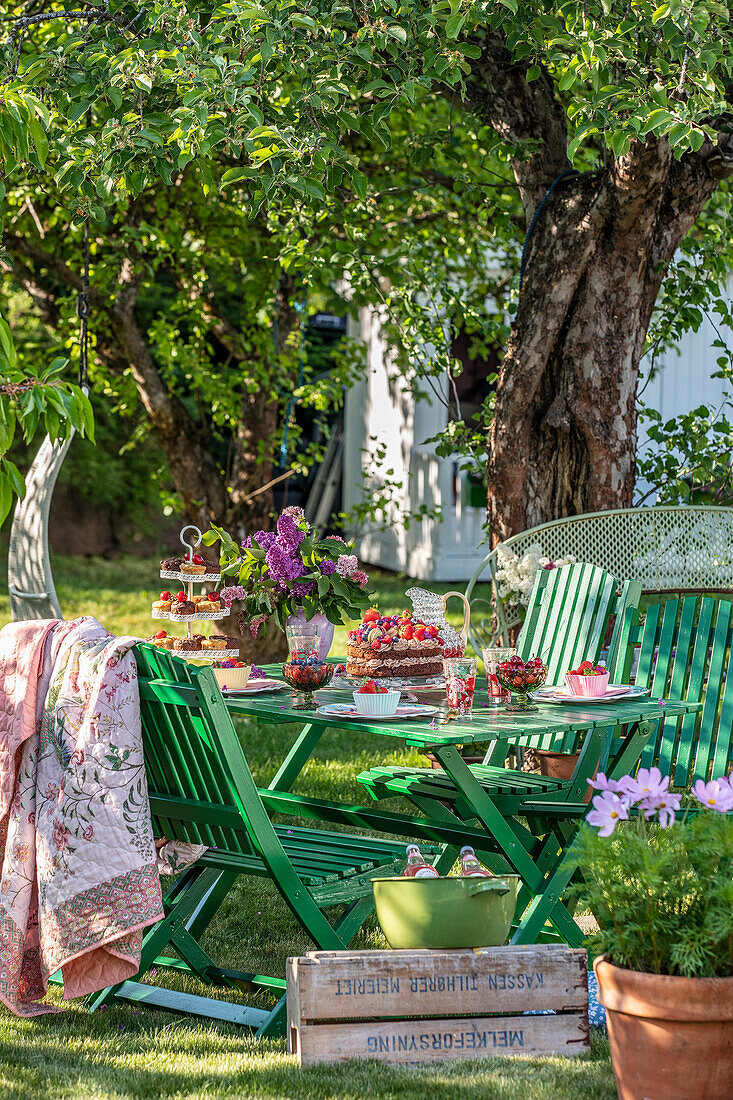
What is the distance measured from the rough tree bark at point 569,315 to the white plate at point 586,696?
80.7 inches

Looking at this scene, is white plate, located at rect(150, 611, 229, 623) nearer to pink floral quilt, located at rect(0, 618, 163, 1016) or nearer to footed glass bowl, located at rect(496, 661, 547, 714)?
pink floral quilt, located at rect(0, 618, 163, 1016)

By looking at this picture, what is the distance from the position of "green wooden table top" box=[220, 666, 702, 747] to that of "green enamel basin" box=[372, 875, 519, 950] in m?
0.32

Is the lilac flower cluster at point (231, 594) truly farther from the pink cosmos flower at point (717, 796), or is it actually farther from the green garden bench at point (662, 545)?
the pink cosmos flower at point (717, 796)

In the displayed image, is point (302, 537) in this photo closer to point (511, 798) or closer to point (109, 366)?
point (511, 798)

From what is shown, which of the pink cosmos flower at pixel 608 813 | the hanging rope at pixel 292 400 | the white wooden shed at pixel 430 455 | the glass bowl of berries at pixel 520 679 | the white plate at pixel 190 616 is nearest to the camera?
the pink cosmos flower at pixel 608 813

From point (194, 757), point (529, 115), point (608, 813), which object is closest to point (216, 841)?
point (194, 757)

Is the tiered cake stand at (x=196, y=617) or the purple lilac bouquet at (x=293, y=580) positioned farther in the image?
the purple lilac bouquet at (x=293, y=580)

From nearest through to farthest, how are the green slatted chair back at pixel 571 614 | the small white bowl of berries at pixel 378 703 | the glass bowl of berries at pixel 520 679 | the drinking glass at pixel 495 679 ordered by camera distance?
the small white bowl of berries at pixel 378 703 → the glass bowl of berries at pixel 520 679 → the drinking glass at pixel 495 679 → the green slatted chair back at pixel 571 614

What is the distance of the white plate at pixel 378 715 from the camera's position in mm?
3129

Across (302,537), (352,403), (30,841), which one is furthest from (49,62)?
(352,403)

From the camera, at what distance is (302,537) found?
3.88 meters

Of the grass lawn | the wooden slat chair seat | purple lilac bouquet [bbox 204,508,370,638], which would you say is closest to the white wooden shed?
purple lilac bouquet [bbox 204,508,370,638]

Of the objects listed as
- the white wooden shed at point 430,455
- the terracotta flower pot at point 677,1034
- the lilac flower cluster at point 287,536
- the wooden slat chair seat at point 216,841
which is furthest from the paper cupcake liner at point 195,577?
the white wooden shed at point 430,455

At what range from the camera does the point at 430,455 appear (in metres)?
12.2
